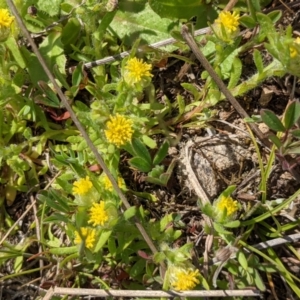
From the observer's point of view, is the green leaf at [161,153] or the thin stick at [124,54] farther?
the thin stick at [124,54]

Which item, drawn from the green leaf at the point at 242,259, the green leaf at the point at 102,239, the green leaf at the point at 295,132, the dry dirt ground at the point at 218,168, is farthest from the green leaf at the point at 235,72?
the green leaf at the point at 102,239

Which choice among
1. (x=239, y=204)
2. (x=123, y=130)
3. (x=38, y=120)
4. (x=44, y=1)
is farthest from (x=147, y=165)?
(x=44, y=1)

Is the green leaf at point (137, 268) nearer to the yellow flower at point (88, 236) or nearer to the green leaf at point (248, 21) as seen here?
the yellow flower at point (88, 236)

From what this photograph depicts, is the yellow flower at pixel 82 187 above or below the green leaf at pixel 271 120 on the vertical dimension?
above

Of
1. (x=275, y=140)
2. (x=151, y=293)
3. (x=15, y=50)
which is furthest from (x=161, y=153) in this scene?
(x=15, y=50)

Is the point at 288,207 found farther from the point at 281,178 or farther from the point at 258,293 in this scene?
the point at 258,293

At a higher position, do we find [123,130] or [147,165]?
[123,130]
